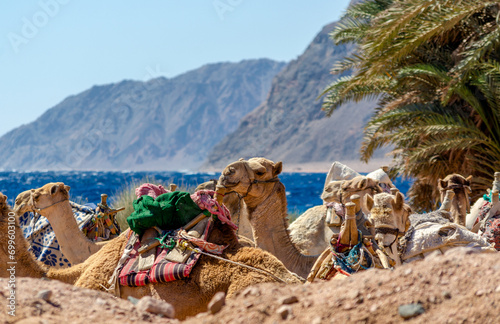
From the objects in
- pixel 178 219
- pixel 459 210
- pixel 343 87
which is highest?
pixel 343 87

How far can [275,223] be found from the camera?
217 inches

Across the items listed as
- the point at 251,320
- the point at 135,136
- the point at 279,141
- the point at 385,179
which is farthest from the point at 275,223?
the point at 135,136

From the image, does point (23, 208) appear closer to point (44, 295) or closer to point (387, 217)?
point (44, 295)

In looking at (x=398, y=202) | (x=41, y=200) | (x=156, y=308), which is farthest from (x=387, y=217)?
(x=41, y=200)

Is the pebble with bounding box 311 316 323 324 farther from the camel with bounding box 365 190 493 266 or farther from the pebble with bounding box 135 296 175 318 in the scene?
the camel with bounding box 365 190 493 266

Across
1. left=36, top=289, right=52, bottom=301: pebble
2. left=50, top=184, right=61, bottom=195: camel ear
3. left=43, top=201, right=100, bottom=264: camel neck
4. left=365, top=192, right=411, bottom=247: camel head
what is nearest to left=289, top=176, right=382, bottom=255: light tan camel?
left=365, top=192, right=411, bottom=247: camel head

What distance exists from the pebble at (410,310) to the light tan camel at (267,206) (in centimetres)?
279

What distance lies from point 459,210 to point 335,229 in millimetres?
2316

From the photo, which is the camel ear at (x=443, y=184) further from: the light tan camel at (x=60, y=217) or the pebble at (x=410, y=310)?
the pebble at (x=410, y=310)

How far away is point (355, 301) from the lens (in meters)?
2.55

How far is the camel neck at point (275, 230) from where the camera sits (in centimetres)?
538

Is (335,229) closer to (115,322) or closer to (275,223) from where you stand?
(275,223)

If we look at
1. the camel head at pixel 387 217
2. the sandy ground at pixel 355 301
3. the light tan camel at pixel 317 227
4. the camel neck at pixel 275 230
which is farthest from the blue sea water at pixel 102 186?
the sandy ground at pixel 355 301

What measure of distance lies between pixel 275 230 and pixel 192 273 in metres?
1.60
